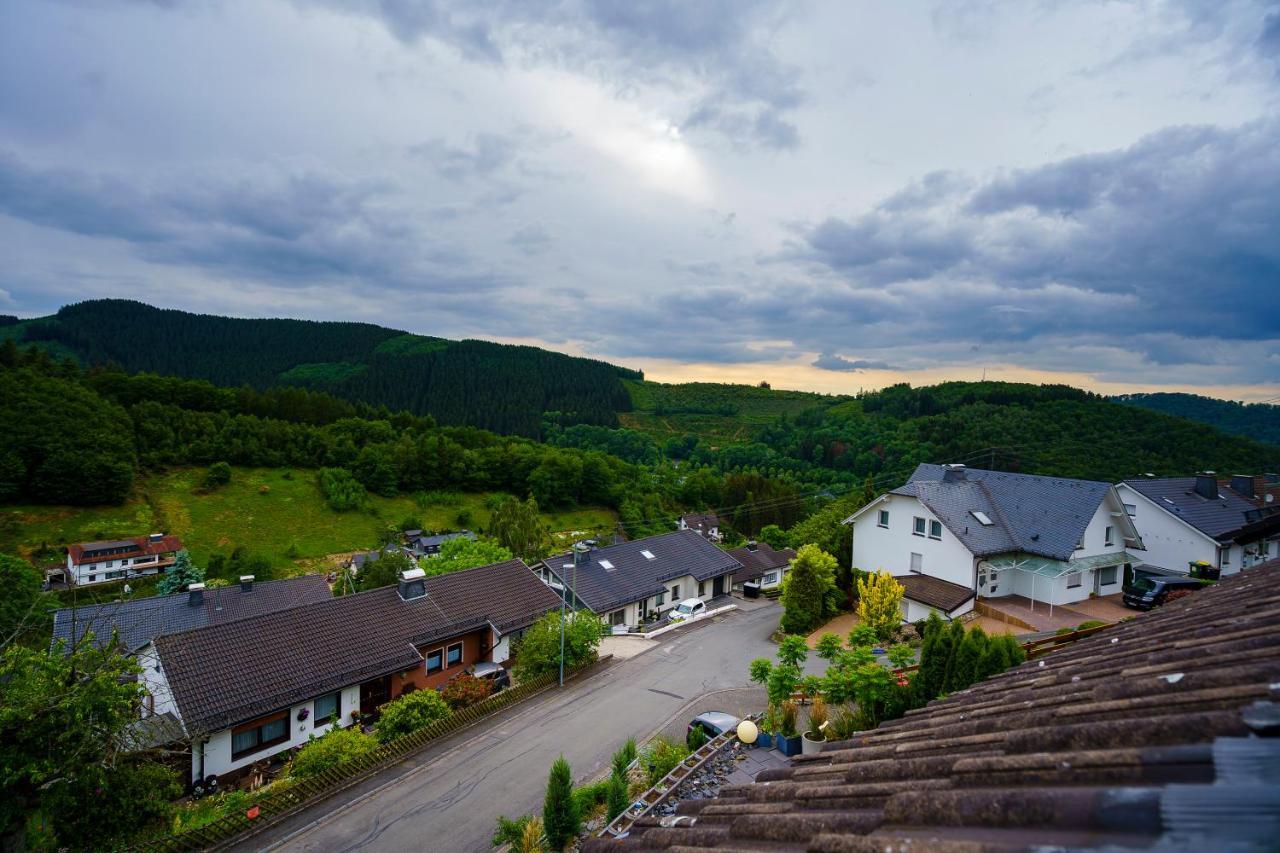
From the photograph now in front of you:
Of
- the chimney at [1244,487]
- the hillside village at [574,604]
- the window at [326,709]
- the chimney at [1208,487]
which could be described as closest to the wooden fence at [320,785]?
the hillside village at [574,604]

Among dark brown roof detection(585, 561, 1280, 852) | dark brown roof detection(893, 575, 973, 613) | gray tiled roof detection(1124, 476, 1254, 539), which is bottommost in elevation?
dark brown roof detection(893, 575, 973, 613)

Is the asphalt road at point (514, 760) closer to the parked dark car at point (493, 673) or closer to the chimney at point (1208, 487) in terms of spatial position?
the parked dark car at point (493, 673)

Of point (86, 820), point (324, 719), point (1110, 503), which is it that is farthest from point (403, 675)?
point (1110, 503)

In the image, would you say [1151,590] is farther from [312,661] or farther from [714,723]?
[312,661]

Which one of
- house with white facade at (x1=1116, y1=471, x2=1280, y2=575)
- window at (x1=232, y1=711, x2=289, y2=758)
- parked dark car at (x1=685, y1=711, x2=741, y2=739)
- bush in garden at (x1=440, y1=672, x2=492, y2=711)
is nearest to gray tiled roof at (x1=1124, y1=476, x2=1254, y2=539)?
house with white facade at (x1=1116, y1=471, x2=1280, y2=575)

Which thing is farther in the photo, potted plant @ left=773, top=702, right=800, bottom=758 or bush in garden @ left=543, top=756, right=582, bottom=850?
potted plant @ left=773, top=702, right=800, bottom=758

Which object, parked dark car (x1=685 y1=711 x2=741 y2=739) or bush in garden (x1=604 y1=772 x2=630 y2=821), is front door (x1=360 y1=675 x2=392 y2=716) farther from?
bush in garden (x1=604 y1=772 x2=630 y2=821)
